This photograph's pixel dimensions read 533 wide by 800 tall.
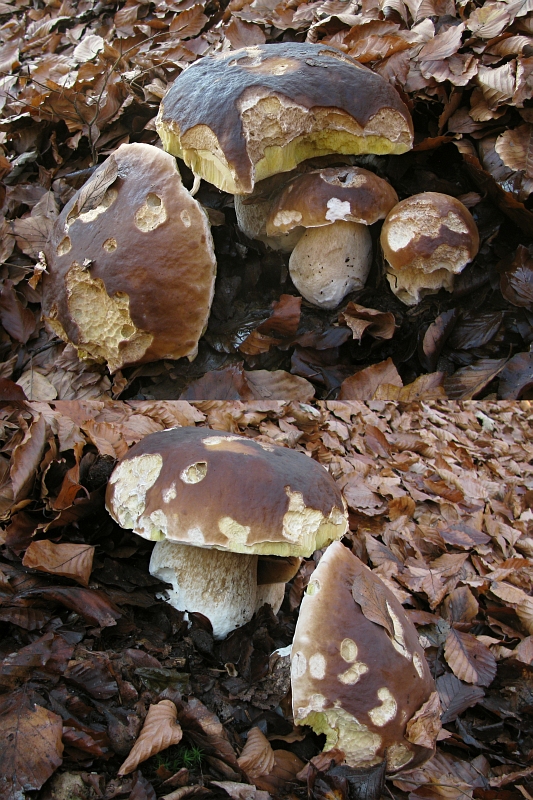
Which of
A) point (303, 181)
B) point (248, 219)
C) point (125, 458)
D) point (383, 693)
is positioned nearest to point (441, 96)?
point (303, 181)

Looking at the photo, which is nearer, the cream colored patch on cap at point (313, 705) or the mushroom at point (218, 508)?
the cream colored patch on cap at point (313, 705)

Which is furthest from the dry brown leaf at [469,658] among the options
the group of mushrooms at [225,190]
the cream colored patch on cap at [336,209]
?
the cream colored patch on cap at [336,209]

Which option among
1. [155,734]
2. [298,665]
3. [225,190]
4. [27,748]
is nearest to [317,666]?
[298,665]

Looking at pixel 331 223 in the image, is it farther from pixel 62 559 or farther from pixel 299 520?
pixel 62 559

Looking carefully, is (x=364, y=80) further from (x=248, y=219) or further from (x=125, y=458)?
(x=125, y=458)

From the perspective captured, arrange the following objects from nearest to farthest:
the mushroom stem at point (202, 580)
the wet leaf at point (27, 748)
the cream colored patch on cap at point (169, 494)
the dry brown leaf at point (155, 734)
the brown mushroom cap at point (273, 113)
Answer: the wet leaf at point (27, 748)
the dry brown leaf at point (155, 734)
the cream colored patch on cap at point (169, 494)
the mushroom stem at point (202, 580)
the brown mushroom cap at point (273, 113)

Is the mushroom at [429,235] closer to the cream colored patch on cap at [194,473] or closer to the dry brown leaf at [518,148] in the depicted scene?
the dry brown leaf at [518,148]

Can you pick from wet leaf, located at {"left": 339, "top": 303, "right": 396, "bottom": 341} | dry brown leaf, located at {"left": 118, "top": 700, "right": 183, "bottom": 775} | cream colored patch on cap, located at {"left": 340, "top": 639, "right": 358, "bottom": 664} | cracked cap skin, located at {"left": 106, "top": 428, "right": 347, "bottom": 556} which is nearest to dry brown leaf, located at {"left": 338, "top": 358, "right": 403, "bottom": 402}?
wet leaf, located at {"left": 339, "top": 303, "right": 396, "bottom": 341}

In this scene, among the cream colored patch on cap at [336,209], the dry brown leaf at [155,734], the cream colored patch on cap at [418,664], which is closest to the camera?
the dry brown leaf at [155,734]

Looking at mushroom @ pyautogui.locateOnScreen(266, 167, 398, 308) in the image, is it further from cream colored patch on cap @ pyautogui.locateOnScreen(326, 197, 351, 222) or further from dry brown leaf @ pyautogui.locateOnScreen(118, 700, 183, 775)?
dry brown leaf @ pyautogui.locateOnScreen(118, 700, 183, 775)
